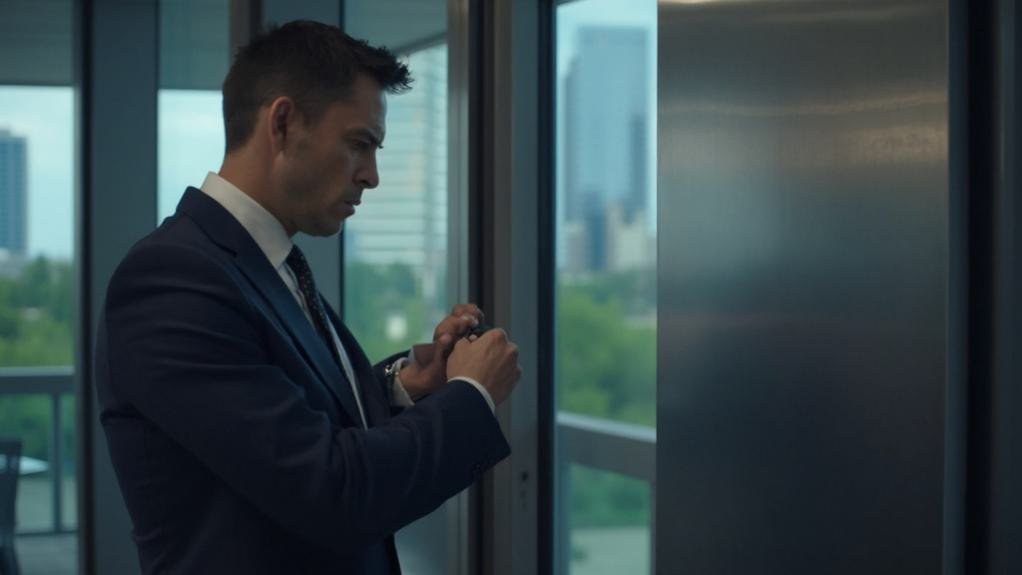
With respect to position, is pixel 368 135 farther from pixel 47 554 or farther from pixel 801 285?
pixel 47 554

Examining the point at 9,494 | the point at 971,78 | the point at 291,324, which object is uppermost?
the point at 971,78

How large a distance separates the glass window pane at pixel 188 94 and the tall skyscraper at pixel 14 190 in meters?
0.83

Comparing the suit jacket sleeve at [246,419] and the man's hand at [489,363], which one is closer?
the suit jacket sleeve at [246,419]

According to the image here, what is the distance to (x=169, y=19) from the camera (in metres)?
3.46

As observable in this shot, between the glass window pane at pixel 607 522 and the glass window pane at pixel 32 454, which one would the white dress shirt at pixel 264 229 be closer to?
the glass window pane at pixel 607 522

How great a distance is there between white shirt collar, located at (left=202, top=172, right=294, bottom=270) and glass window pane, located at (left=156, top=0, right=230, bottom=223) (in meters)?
1.84

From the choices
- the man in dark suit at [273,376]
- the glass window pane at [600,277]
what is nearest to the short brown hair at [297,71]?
the man in dark suit at [273,376]

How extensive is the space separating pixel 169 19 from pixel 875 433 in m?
2.92

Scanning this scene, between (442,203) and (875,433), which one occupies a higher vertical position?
(442,203)

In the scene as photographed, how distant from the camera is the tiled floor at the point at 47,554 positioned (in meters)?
3.75

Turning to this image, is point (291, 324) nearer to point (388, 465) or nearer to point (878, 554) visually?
point (388, 465)

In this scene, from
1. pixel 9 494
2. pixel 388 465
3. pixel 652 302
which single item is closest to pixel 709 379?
pixel 652 302

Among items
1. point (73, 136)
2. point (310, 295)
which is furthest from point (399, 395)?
point (73, 136)

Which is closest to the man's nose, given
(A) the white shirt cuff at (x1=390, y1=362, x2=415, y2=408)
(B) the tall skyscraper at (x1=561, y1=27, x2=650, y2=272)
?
(A) the white shirt cuff at (x1=390, y1=362, x2=415, y2=408)
